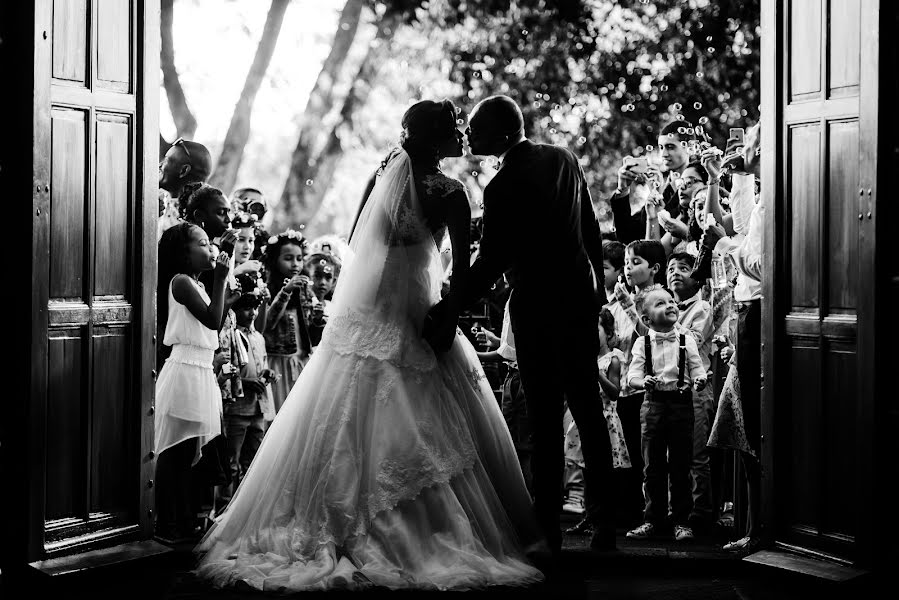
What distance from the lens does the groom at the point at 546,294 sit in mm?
5508

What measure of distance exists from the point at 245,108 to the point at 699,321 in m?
11.4

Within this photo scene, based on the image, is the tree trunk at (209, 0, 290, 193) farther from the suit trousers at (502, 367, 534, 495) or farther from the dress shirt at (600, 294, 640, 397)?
the dress shirt at (600, 294, 640, 397)

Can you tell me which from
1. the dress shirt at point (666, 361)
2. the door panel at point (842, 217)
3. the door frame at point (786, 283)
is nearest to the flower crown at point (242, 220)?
the dress shirt at point (666, 361)

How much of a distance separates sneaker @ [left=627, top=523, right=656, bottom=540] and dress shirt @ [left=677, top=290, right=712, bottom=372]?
1076 mm

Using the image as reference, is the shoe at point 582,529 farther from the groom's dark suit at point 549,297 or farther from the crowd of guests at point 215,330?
the crowd of guests at point 215,330

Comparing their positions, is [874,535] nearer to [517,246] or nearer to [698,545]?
[698,545]

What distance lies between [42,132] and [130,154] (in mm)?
705

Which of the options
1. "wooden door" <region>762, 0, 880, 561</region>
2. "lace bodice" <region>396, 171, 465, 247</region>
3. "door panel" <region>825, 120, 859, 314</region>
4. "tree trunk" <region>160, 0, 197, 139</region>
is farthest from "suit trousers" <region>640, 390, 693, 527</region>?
"tree trunk" <region>160, 0, 197, 139</region>

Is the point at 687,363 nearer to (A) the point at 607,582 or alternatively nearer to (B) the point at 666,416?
(B) the point at 666,416

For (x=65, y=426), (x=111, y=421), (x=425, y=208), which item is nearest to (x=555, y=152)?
(x=425, y=208)

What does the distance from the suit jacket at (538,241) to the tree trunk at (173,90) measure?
11340 mm

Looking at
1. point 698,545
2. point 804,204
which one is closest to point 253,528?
point 698,545

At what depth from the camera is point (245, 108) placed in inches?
671

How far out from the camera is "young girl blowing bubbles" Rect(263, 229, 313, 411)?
7.77 metres
